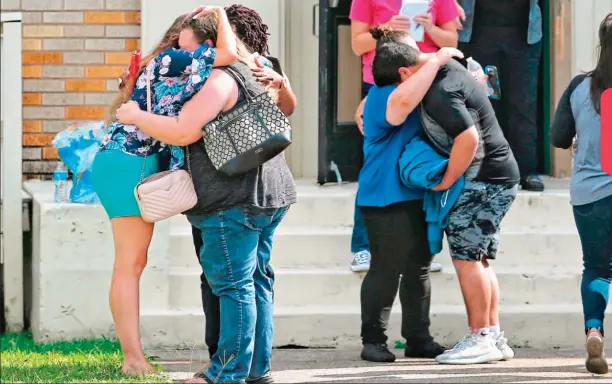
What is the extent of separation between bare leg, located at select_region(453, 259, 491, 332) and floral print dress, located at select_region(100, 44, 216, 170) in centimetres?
162

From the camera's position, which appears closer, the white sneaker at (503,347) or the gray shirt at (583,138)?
the gray shirt at (583,138)

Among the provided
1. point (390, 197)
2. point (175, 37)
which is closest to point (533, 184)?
point (390, 197)

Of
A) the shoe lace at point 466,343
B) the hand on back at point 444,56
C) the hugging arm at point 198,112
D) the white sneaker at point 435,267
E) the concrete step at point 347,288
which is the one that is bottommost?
the shoe lace at point 466,343

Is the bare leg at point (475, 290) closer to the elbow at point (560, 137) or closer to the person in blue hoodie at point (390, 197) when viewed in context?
the person in blue hoodie at point (390, 197)

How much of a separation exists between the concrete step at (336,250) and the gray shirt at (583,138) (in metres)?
1.34

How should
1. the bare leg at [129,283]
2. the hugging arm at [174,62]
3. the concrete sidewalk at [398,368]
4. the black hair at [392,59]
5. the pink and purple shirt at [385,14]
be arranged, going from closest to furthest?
1. the hugging arm at [174,62]
2. the bare leg at [129,283]
3. the concrete sidewalk at [398,368]
4. the black hair at [392,59]
5. the pink and purple shirt at [385,14]

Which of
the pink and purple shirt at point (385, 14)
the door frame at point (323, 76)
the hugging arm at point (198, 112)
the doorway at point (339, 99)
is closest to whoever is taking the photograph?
the hugging arm at point (198, 112)

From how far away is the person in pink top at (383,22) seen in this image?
7.05 meters

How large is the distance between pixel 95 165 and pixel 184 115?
637mm

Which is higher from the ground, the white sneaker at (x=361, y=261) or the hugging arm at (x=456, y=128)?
the hugging arm at (x=456, y=128)

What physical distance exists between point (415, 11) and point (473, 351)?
2.07 m

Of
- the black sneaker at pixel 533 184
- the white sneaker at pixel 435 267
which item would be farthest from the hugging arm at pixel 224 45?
the black sneaker at pixel 533 184

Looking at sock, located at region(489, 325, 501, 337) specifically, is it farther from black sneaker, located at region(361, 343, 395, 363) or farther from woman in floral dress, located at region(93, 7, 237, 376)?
woman in floral dress, located at region(93, 7, 237, 376)

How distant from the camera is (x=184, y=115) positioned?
523 centimetres
